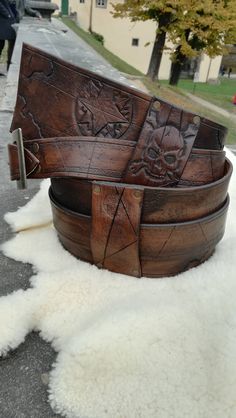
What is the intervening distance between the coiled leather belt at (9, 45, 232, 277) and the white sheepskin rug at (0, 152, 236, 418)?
8cm

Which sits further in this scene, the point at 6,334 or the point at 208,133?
the point at 208,133

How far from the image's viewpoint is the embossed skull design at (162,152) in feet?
2.86

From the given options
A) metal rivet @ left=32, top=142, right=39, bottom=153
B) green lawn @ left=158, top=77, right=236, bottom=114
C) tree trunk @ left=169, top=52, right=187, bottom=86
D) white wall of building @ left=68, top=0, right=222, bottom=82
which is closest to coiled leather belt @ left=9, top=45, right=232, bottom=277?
metal rivet @ left=32, top=142, right=39, bottom=153

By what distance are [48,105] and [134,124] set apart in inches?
8.1

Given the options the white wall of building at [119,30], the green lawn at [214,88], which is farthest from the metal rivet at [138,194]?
the white wall of building at [119,30]

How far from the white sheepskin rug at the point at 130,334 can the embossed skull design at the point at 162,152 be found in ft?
0.90

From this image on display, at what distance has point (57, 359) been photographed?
2.56 ft

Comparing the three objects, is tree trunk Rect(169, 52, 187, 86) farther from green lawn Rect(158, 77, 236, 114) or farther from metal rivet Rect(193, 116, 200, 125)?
metal rivet Rect(193, 116, 200, 125)

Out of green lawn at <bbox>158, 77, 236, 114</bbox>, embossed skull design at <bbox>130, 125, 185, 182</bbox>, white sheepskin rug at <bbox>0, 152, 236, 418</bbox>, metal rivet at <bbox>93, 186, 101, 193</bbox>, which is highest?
embossed skull design at <bbox>130, 125, 185, 182</bbox>

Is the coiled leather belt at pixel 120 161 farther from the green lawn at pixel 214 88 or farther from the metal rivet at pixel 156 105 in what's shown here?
the green lawn at pixel 214 88

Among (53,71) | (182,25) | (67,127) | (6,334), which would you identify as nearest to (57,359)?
(6,334)

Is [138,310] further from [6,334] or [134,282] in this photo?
[6,334]

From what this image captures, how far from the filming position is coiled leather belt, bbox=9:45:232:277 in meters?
0.87

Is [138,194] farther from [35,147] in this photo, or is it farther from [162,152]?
[35,147]
